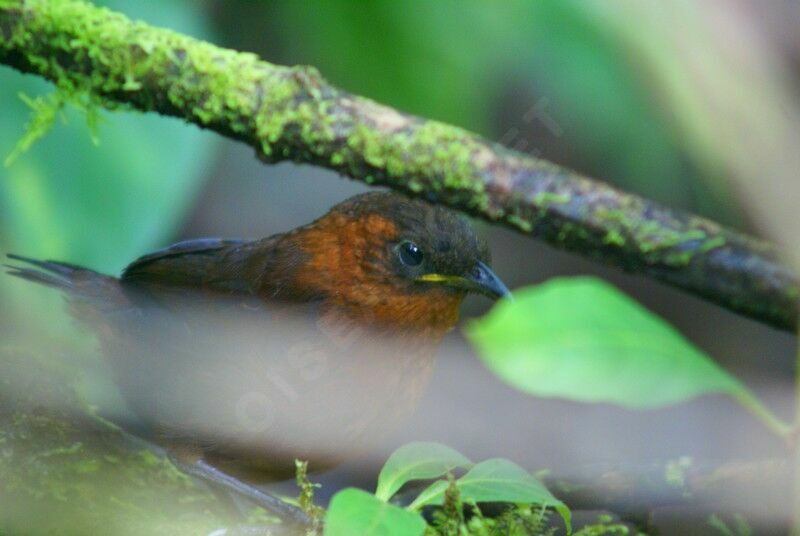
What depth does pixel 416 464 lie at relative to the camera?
3.86 feet

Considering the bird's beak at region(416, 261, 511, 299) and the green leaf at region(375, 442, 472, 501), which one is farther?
the bird's beak at region(416, 261, 511, 299)

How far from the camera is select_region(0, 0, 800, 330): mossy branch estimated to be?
166 cm

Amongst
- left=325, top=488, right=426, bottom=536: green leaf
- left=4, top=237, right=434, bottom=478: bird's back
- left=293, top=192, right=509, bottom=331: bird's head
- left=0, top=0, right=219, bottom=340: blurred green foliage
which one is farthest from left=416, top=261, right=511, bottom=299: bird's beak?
left=0, top=0, right=219, bottom=340: blurred green foliage

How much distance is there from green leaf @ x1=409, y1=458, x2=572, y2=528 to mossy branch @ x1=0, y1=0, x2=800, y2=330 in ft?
2.46

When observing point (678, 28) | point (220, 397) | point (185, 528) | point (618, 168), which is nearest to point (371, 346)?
point (220, 397)

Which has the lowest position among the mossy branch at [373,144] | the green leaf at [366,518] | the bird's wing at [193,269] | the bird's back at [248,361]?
the green leaf at [366,518]

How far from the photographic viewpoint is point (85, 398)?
155 centimetres

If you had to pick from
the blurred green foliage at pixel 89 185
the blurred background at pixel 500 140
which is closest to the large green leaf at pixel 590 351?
the blurred background at pixel 500 140

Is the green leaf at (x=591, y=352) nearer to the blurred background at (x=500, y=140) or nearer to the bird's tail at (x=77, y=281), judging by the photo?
the blurred background at (x=500, y=140)

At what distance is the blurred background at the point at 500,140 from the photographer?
1997 millimetres

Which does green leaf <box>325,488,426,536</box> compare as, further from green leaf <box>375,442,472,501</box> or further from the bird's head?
the bird's head

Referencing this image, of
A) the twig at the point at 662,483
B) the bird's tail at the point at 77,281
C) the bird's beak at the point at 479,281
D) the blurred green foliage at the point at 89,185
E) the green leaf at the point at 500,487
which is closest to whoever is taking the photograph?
the green leaf at the point at 500,487

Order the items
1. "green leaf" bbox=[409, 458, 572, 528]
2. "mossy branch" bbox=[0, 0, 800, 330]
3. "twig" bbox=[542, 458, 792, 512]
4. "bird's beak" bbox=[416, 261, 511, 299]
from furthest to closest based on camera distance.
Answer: "mossy branch" bbox=[0, 0, 800, 330], "bird's beak" bbox=[416, 261, 511, 299], "twig" bbox=[542, 458, 792, 512], "green leaf" bbox=[409, 458, 572, 528]

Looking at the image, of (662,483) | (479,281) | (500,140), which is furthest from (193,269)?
(500,140)
